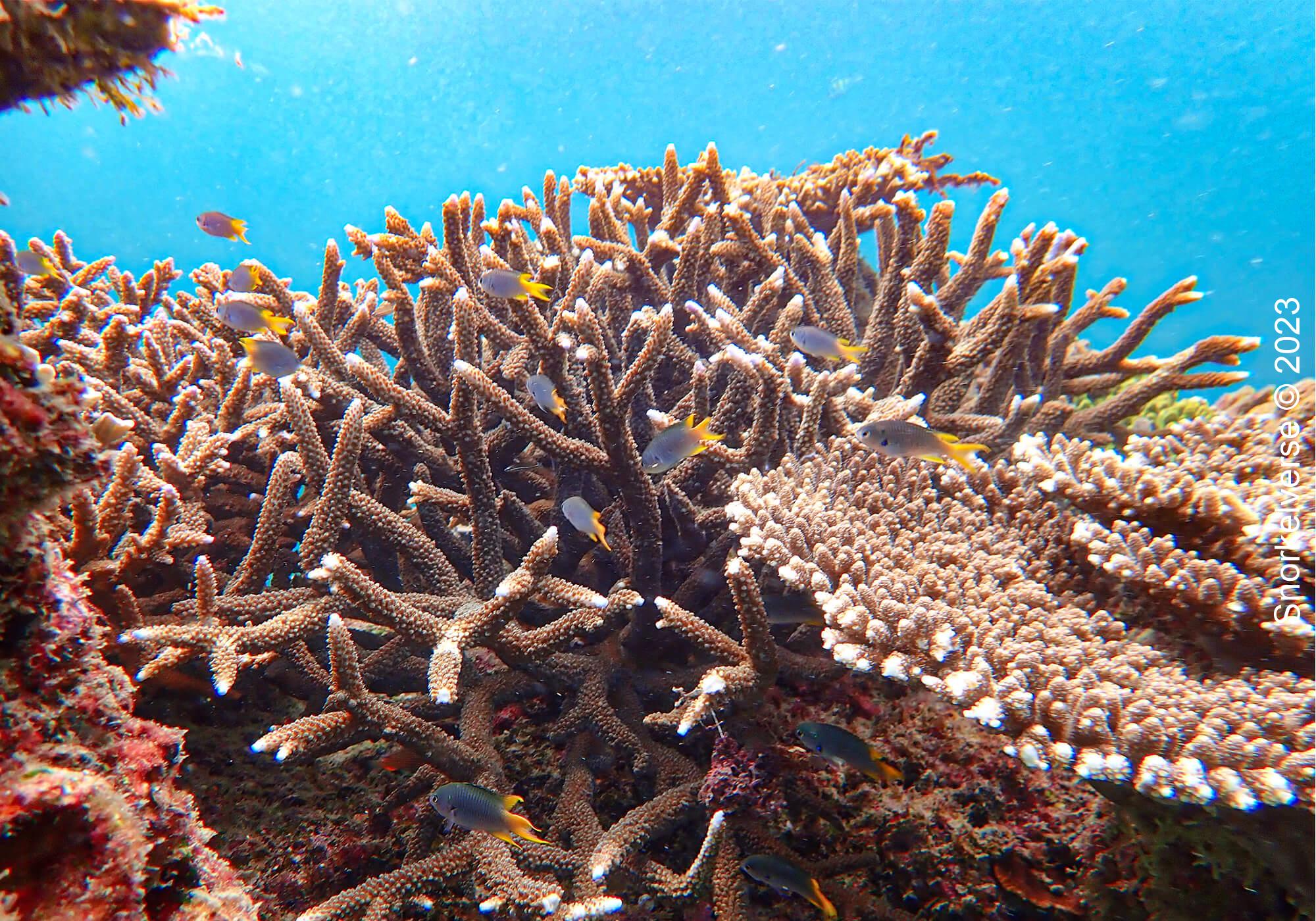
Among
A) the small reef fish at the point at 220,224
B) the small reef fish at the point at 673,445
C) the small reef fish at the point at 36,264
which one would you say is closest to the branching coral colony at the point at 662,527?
the small reef fish at the point at 673,445

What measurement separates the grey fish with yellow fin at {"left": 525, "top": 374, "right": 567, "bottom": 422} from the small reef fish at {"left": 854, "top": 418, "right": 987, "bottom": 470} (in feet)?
4.57

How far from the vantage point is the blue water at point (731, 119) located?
62.3 metres

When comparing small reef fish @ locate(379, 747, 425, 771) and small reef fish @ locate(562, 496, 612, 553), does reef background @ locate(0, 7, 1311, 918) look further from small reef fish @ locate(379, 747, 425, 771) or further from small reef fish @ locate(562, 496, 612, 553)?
small reef fish @ locate(562, 496, 612, 553)

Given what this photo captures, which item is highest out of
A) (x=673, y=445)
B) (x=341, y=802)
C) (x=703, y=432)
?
(x=703, y=432)

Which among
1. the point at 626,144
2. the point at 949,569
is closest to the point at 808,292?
the point at 949,569

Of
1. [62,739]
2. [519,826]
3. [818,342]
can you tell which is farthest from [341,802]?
[818,342]

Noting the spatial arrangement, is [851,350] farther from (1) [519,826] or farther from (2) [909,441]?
(1) [519,826]

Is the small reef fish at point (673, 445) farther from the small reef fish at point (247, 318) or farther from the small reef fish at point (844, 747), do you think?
the small reef fish at point (247, 318)

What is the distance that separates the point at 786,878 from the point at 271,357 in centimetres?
338

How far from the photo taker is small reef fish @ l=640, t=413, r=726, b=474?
8.30 feet

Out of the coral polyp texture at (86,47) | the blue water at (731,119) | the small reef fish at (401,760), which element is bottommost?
the small reef fish at (401,760)

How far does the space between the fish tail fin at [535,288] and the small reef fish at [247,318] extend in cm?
154

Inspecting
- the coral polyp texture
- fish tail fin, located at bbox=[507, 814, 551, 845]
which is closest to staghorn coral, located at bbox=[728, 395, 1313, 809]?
fish tail fin, located at bbox=[507, 814, 551, 845]

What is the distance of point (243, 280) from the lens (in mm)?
4234
